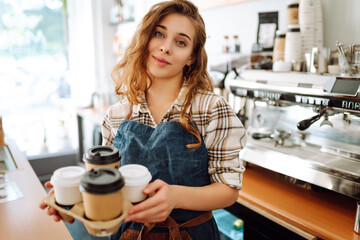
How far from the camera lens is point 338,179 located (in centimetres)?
117

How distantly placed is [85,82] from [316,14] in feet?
10.6

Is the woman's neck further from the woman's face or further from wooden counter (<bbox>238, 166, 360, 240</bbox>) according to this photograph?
wooden counter (<bbox>238, 166, 360, 240</bbox>)

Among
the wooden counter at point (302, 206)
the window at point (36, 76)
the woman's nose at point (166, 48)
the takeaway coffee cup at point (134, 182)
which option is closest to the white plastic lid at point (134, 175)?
the takeaway coffee cup at point (134, 182)

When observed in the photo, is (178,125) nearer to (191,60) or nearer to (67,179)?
(191,60)

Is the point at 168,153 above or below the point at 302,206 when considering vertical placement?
above

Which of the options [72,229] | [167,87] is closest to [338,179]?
[167,87]

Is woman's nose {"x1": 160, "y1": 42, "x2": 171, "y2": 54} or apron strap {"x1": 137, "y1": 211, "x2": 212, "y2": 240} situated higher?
woman's nose {"x1": 160, "y1": 42, "x2": 171, "y2": 54}

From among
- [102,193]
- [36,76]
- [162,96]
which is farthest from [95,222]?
[36,76]

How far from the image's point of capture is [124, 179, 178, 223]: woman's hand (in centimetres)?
71

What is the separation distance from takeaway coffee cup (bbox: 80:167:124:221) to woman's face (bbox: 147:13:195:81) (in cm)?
45

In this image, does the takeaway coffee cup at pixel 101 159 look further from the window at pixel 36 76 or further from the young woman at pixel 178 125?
the window at pixel 36 76

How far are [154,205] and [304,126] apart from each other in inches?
31.4

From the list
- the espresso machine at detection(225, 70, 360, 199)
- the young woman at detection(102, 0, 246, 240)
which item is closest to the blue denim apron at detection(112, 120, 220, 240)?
the young woman at detection(102, 0, 246, 240)

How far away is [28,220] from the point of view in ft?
3.88
